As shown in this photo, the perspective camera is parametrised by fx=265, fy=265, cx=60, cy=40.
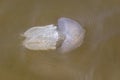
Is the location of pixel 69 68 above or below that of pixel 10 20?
below

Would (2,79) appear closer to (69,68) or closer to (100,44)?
(69,68)

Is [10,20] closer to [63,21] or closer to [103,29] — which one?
[63,21]

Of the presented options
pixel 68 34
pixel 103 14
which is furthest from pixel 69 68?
pixel 103 14
